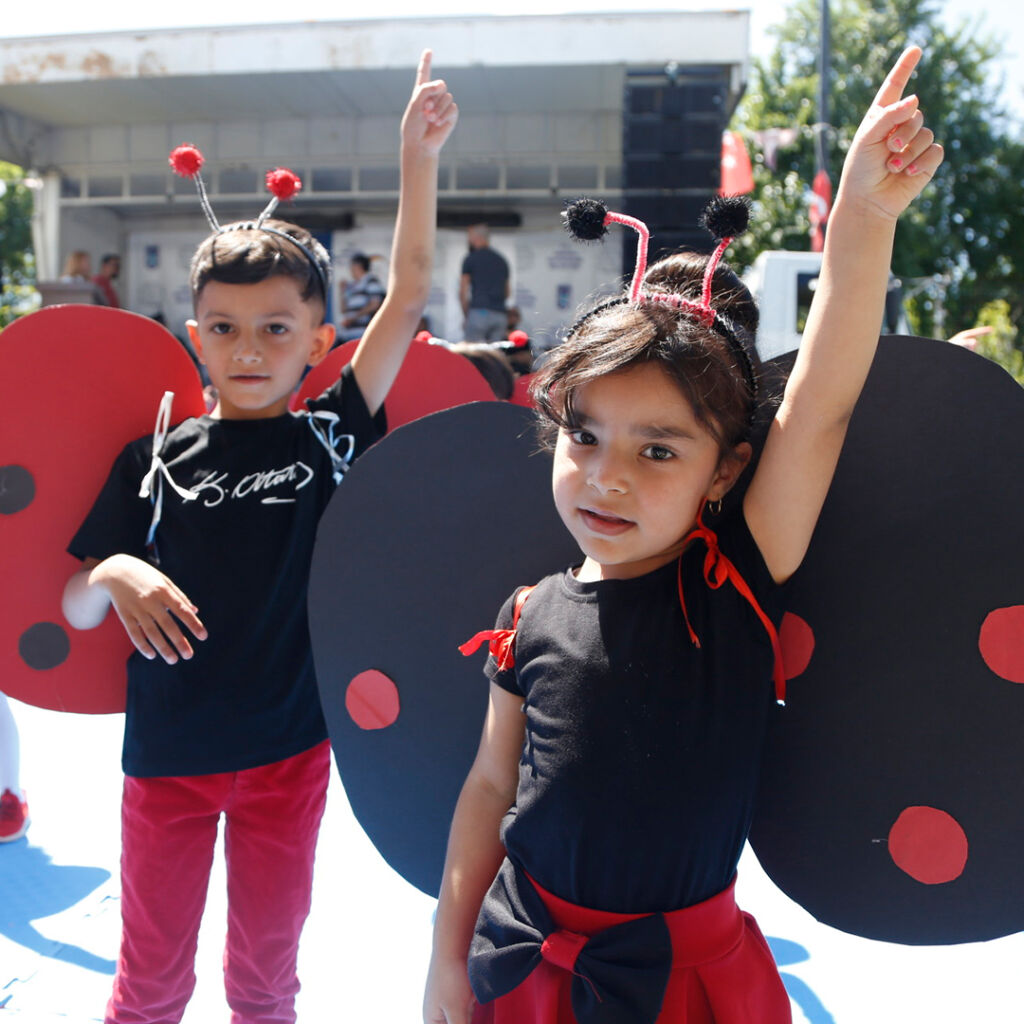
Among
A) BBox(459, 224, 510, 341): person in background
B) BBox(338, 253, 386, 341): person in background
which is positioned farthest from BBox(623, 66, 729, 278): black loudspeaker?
BBox(338, 253, 386, 341): person in background

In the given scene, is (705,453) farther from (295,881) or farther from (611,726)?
(295,881)

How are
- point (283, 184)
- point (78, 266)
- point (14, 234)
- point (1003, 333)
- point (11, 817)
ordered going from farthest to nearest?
point (14, 234) < point (1003, 333) < point (78, 266) < point (11, 817) < point (283, 184)

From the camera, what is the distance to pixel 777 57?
20.6 metres

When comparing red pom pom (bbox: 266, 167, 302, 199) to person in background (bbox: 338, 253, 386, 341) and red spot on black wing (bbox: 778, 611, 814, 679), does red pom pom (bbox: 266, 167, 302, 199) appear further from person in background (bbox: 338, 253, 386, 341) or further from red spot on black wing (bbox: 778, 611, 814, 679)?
person in background (bbox: 338, 253, 386, 341)

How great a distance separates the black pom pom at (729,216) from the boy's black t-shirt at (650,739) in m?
0.32

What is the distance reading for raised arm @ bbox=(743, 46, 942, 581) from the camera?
0.82 m

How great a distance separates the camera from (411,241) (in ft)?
4.82

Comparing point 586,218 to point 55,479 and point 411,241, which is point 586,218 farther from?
point 55,479

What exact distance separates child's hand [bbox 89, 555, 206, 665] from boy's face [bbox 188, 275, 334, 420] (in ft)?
1.05

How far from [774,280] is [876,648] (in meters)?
6.40

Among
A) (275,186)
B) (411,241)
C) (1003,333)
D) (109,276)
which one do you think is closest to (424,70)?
(411,241)

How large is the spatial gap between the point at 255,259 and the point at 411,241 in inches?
9.8

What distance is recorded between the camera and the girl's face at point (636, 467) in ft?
3.05

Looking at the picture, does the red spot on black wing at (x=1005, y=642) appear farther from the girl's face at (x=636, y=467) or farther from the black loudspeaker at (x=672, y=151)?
the black loudspeaker at (x=672, y=151)
